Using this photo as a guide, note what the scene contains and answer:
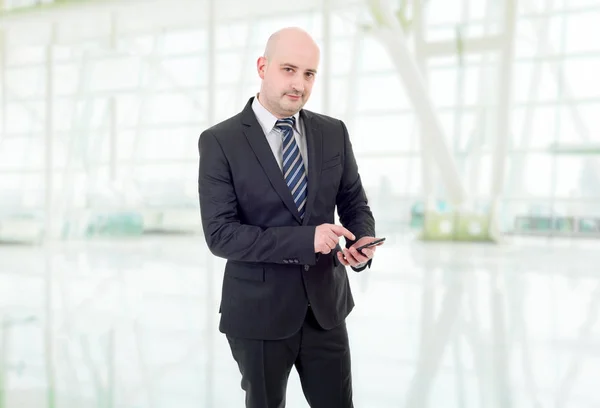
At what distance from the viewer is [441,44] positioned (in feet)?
41.8

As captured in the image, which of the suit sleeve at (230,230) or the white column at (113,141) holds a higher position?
the white column at (113,141)

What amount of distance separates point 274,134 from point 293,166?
4.4 inches

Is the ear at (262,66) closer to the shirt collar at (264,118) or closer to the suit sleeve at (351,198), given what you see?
the shirt collar at (264,118)

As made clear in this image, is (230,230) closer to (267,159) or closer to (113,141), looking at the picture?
(267,159)

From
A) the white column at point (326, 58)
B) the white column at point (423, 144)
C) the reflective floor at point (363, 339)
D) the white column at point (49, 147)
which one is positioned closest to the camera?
the reflective floor at point (363, 339)

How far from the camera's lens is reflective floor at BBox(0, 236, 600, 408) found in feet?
10.5

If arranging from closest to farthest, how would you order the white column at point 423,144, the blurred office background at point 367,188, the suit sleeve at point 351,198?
the suit sleeve at point 351,198 → the blurred office background at point 367,188 → the white column at point 423,144

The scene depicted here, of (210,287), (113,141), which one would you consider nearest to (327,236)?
(210,287)

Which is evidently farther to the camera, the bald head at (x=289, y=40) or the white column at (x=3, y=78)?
the white column at (x=3, y=78)

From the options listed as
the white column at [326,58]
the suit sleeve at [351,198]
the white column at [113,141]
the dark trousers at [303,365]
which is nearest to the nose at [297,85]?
the suit sleeve at [351,198]

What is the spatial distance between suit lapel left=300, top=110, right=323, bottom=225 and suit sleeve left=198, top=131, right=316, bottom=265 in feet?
0.36

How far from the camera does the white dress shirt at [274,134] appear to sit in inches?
62.9

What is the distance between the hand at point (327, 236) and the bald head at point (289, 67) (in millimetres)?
338

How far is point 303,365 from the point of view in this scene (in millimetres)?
1587
